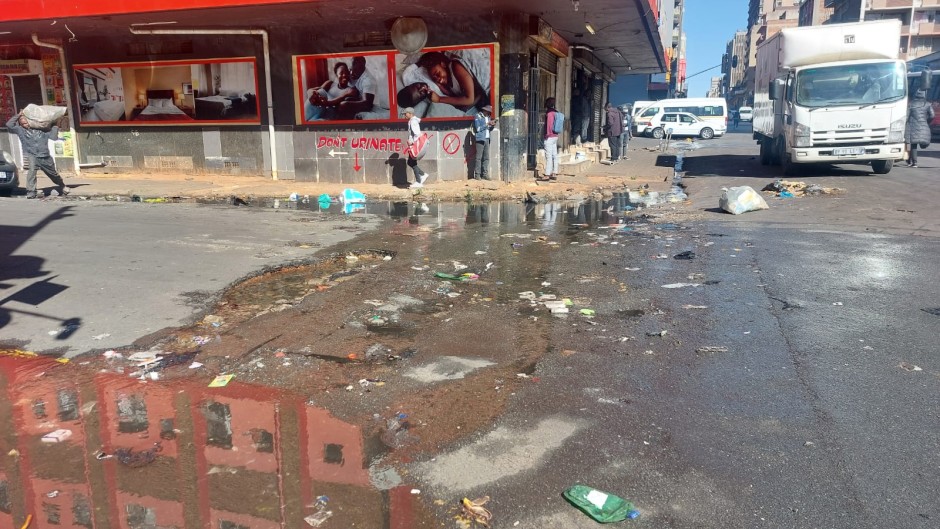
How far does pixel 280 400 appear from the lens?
12.6 ft

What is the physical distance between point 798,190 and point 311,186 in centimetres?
1063

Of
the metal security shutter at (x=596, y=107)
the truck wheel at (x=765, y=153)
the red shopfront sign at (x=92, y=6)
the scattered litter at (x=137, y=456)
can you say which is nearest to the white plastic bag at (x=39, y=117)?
the red shopfront sign at (x=92, y=6)

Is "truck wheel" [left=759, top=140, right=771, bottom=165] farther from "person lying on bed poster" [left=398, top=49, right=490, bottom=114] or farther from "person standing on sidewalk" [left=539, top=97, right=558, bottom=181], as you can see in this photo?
"person lying on bed poster" [left=398, top=49, right=490, bottom=114]

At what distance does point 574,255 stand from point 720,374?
3754mm

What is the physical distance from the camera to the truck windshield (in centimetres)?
1409

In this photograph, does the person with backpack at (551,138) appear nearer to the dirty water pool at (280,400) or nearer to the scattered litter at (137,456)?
the dirty water pool at (280,400)

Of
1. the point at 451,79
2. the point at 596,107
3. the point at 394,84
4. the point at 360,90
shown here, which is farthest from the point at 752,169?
the point at 360,90

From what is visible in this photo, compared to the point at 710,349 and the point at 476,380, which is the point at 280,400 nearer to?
the point at 476,380

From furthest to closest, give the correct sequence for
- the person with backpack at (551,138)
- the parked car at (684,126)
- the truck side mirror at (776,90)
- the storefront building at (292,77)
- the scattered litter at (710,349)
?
1. the parked car at (684,126)
2. the truck side mirror at (776,90)
3. the person with backpack at (551,138)
4. the storefront building at (292,77)
5. the scattered litter at (710,349)

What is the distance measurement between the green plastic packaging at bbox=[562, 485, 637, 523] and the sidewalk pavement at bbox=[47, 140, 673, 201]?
1071cm

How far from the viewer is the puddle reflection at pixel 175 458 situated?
109 inches

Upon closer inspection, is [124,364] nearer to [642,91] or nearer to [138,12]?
[138,12]

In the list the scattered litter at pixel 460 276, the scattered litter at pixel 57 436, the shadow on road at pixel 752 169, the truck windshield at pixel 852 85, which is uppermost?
the truck windshield at pixel 852 85

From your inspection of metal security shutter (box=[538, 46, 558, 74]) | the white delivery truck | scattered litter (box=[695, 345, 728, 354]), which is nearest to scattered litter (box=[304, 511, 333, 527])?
scattered litter (box=[695, 345, 728, 354])
